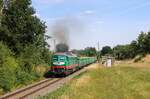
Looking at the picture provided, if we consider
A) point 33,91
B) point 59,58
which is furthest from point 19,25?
point 33,91

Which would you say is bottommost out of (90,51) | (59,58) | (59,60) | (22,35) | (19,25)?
(59,60)

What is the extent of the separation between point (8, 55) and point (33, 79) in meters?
4.13

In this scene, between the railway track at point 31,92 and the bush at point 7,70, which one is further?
the bush at point 7,70

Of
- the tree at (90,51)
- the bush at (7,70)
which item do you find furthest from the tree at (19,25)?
the tree at (90,51)

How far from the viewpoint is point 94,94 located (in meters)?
25.2

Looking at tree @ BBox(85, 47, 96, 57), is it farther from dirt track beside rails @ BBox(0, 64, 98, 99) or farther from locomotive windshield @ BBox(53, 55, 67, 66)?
dirt track beside rails @ BBox(0, 64, 98, 99)

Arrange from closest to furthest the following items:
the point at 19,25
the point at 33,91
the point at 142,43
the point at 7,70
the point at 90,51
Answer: the point at 33,91, the point at 7,70, the point at 19,25, the point at 142,43, the point at 90,51

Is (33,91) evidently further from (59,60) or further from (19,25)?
(19,25)

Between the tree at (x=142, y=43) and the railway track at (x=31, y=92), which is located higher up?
the tree at (x=142, y=43)

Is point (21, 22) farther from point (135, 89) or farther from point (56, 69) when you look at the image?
point (135, 89)

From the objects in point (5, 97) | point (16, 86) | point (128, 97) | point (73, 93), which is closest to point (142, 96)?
point (128, 97)

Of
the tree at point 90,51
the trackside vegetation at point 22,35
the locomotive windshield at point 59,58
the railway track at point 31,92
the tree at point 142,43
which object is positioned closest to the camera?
the railway track at point 31,92

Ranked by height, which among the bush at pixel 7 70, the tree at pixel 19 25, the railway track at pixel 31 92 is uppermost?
the tree at pixel 19 25

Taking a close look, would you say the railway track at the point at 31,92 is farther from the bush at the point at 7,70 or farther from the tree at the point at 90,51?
the tree at the point at 90,51
